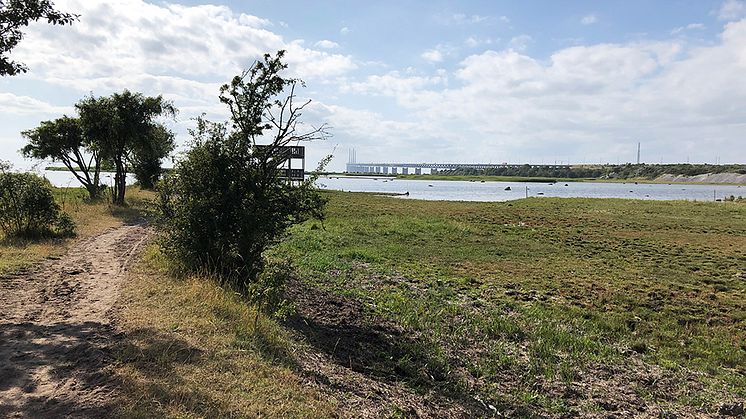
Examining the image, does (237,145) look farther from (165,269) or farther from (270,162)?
(165,269)

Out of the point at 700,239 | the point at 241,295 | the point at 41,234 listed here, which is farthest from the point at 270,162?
the point at 700,239

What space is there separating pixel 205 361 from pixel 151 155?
100 feet

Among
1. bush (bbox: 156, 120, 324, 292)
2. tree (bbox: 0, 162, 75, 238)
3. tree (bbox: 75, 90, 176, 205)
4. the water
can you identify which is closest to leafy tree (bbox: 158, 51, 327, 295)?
bush (bbox: 156, 120, 324, 292)

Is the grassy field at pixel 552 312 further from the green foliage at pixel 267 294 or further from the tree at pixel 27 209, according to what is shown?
the tree at pixel 27 209

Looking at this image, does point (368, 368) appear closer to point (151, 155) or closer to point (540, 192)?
point (151, 155)

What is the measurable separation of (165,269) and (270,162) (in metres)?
3.25

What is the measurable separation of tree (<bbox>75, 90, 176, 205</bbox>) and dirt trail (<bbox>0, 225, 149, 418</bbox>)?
676 inches

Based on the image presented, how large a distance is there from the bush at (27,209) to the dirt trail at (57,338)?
13.3ft

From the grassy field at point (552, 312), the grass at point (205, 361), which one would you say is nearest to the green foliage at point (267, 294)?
the grass at point (205, 361)

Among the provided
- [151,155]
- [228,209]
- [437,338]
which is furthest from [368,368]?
[151,155]

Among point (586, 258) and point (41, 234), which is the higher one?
point (41, 234)

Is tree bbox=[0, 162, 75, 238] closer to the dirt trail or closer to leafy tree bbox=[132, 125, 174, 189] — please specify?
the dirt trail

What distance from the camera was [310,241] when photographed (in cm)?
2020

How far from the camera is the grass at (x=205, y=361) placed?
15.6 feet
